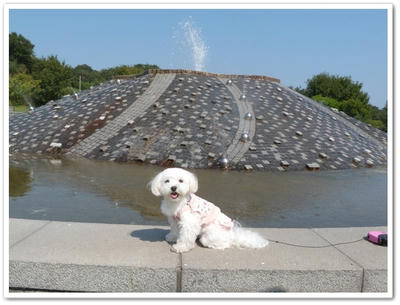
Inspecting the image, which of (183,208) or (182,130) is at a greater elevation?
(182,130)

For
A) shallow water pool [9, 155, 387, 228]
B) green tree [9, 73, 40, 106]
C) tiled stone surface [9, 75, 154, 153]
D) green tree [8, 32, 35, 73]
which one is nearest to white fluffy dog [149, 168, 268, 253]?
shallow water pool [9, 155, 387, 228]

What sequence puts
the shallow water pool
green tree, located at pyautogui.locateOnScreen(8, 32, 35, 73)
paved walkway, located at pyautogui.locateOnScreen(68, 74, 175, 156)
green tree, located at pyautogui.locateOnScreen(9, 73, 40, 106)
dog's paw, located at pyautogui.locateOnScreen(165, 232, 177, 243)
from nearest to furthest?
1. dog's paw, located at pyautogui.locateOnScreen(165, 232, 177, 243)
2. the shallow water pool
3. paved walkway, located at pyautogui.locateOnScreen(68, 74, 175, 156)
4. green tree, located at pyautogui.locateOnScreen(9, 73, 40, 106)
5. green tree, located at pyautogui.locateOnScreen(8, 32, 35, 73)

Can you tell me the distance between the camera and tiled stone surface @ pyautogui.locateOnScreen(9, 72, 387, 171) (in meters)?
10.2

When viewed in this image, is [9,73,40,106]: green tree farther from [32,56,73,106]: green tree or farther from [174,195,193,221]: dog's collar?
[174,195,193,221]: dog's collar

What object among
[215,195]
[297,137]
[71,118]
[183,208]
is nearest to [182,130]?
[297,137]

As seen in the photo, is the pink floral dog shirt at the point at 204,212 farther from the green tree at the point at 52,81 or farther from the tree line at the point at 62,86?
the green tree at the point at 52,81

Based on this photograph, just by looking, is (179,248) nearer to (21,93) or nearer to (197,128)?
(197,128)

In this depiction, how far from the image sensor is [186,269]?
269cm

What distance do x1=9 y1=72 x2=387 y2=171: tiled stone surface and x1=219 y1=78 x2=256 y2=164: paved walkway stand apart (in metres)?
0.03

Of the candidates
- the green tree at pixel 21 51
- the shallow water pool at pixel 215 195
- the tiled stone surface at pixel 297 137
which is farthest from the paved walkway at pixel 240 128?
the green tree at pixel 21 51

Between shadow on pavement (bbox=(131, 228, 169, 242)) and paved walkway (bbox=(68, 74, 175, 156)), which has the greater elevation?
paved walkway (bbox=(68, 74, 175, 156))

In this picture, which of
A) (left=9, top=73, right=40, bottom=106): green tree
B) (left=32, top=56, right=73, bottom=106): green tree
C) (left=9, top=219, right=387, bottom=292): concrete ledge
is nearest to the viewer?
(left=9, top=219, right=387, bottom=292): concrete ledge

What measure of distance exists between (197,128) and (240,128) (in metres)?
1.43
